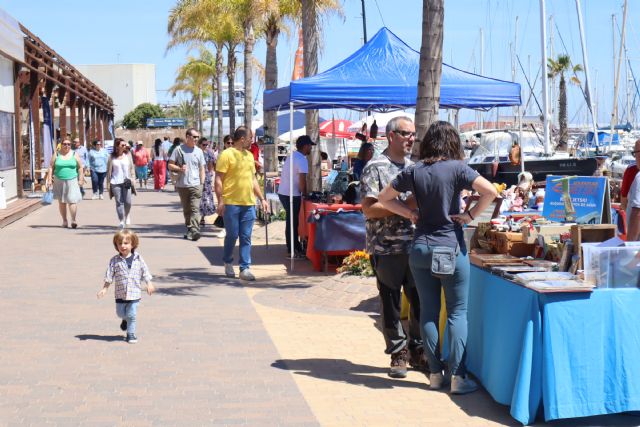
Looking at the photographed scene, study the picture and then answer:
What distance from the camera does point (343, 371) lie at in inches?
293

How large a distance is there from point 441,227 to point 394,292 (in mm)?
829

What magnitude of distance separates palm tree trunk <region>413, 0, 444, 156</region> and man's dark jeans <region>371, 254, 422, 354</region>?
3.42 metres

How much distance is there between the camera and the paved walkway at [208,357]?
20.6ft

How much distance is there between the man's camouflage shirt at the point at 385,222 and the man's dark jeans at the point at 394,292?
66 mm

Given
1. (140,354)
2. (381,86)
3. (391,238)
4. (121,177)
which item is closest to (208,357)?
(140,354)

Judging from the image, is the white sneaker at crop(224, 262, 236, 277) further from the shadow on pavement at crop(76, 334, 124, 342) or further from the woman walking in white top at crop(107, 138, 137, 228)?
the woman walking in white top at crop(107, 138, 137, 228)

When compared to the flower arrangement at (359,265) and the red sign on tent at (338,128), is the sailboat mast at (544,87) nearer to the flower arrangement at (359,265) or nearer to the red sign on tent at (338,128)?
the red sign on tent at (338,128)

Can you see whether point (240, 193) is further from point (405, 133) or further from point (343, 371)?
point (405, 133)

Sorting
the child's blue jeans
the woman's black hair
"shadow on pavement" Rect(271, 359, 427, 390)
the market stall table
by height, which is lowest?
"shadow on pavement" Rect(271, 359, 427, 390)

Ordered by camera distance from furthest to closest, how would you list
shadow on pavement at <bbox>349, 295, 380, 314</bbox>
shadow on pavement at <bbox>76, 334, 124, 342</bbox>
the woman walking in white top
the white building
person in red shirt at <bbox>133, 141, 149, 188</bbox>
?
the white building < person in red shirt at <bbox>133, 141, 149, 188</bbox> < the woman walking in white top < shadow on pavement at <bbox>349, 295, 380, 314</bbox> < shadow on pavement at <bbox>76, 334, 124, 342</bbox>

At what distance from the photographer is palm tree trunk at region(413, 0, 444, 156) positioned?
Answer: 1035 cm

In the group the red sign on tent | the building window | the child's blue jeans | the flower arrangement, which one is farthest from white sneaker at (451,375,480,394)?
the red sign on tent

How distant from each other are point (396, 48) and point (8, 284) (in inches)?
261

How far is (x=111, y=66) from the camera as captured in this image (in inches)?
5034
